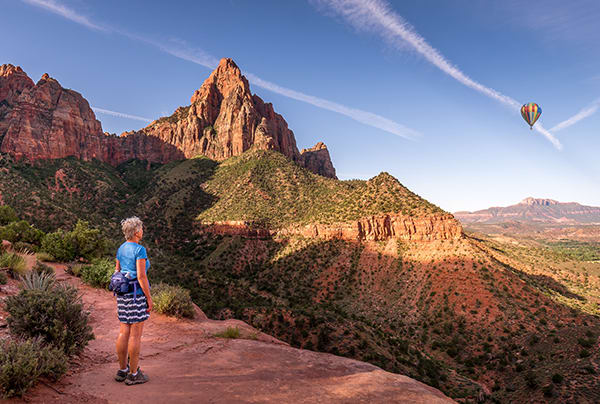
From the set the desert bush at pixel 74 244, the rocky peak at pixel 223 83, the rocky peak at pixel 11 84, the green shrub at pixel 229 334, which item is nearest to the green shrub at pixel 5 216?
the desert bush at pixel 74 244

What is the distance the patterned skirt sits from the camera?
16.6 ft

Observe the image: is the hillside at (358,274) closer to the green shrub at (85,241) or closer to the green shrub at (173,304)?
the green shrub at (85,241)

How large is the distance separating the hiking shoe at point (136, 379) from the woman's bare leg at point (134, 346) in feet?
0.42

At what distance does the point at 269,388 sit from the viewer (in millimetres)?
5590

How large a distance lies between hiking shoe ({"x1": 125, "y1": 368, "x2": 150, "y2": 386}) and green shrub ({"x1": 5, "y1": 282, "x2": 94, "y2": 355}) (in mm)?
1582

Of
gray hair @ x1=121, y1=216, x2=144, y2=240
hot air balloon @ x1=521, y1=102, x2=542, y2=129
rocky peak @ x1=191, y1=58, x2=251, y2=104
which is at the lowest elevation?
gray hair @ x1=121, y1=216, x2=144, y2=240

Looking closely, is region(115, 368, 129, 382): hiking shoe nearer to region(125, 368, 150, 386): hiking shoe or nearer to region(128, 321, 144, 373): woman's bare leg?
region(125, 368, 150, 386): hiking shoe

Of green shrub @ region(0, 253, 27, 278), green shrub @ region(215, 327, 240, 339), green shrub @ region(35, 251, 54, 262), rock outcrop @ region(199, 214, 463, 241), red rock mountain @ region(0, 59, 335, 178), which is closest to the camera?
green shrub @ region(215, 327, 240, 339)

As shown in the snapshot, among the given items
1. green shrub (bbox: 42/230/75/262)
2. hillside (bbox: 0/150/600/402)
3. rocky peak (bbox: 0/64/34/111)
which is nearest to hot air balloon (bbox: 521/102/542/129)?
hillside (bbox: 0/150/600/402)

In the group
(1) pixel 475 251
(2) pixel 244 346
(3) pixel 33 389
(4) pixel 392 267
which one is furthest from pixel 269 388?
(1) pixel 475 251

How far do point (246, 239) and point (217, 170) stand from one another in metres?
45.8

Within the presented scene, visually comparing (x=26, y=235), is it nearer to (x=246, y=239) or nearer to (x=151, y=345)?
(x=151, y=345)

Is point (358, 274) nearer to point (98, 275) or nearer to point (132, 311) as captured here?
point (98, 275)

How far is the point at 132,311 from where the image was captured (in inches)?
201
